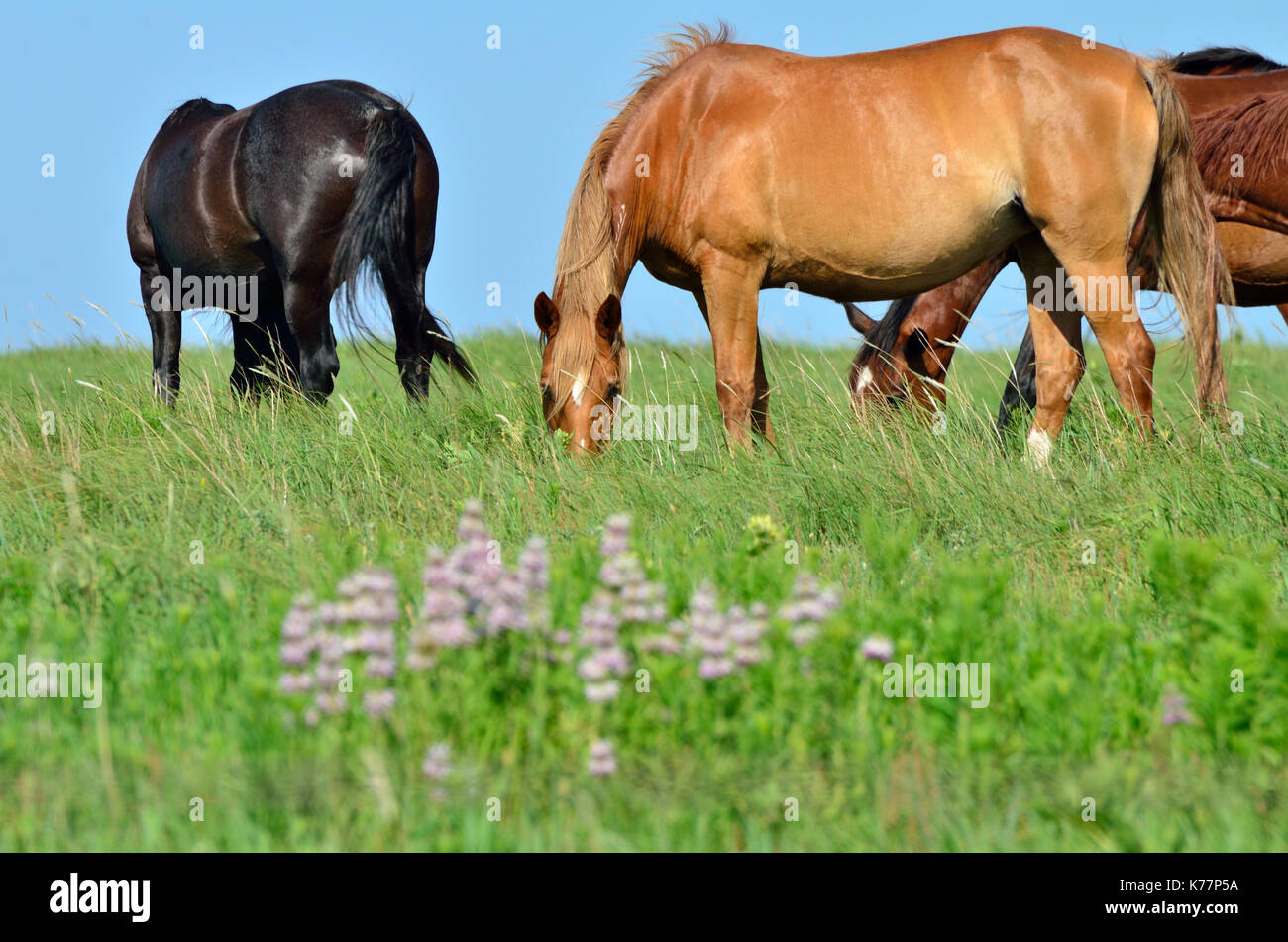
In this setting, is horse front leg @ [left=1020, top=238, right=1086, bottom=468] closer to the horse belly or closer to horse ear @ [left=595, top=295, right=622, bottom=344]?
the horse belly

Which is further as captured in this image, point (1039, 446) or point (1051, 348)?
point (1051, 348)

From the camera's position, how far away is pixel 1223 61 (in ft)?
26.6

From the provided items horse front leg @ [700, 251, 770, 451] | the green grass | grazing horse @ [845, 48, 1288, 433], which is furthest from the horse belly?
the green grass

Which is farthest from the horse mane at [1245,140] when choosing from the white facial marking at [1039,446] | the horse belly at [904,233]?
the white facial marking at [1039,446]

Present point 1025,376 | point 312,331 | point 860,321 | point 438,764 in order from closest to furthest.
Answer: point 438,764
point 1025,376
point 312,331
point 860,321

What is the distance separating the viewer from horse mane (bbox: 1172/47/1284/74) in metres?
7.95

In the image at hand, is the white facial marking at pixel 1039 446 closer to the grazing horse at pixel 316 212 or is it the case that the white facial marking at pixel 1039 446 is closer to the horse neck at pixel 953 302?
the horse neck at pixel 953 302

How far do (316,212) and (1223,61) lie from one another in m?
5.86

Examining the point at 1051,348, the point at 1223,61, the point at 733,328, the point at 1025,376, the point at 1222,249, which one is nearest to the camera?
the point at 733,328

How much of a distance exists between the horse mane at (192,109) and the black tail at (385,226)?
166 cm

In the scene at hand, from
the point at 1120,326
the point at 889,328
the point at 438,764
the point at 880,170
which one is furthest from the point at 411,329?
the point at 438,764

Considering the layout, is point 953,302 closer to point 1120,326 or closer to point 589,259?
point 1120,326

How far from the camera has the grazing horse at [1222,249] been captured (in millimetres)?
6660
